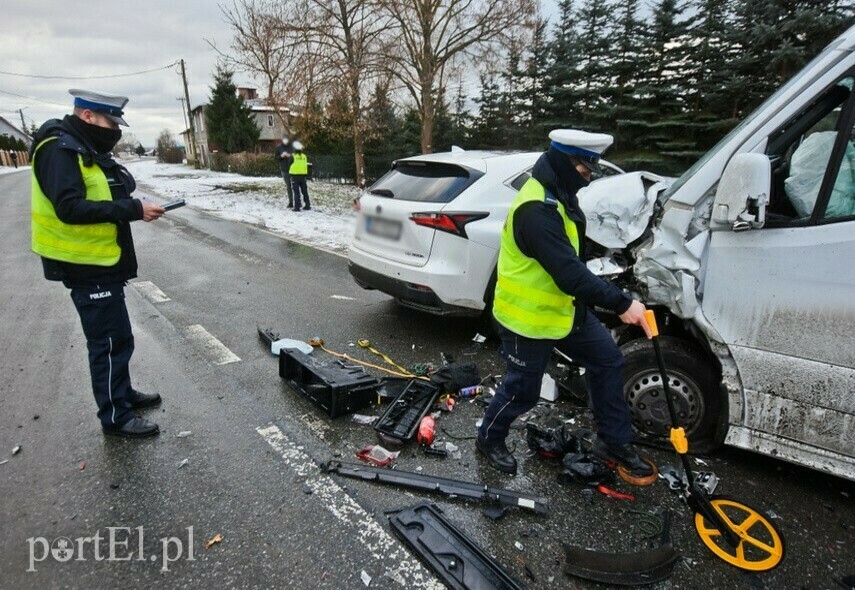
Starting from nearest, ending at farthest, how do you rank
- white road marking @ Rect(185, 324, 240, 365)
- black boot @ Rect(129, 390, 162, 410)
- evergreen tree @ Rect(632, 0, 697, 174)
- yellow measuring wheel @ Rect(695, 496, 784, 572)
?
yellow measuring wheel @ Rect(695, 496, 784, 572)
black boot @ Rect(129, 390, 162, 410)
white road marking @ Rect(185, 324, 240, 365)
evergreen tree @ Rect(632, 0, 697, 174)

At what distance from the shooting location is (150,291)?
623 cm

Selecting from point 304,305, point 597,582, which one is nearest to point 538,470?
point 597,582

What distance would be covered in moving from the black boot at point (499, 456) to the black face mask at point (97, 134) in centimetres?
292

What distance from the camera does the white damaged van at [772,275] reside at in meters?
2.42

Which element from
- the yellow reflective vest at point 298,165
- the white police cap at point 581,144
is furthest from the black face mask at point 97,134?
the yellow reflective vest at point 298,165

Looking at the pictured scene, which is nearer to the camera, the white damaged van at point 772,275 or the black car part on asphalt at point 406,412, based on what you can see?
the white damaged van at point 772,275

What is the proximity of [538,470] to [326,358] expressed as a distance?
2120mm

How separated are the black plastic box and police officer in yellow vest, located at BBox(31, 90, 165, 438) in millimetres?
1011

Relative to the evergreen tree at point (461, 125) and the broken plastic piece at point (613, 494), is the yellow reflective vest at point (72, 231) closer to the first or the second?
the broken plastic piece at point (613, 494)

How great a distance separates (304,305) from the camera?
575 cm

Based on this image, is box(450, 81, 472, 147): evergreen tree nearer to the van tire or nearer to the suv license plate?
the suv license plate

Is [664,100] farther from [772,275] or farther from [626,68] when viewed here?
[772,275]

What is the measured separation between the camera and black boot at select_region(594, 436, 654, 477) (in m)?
2.85

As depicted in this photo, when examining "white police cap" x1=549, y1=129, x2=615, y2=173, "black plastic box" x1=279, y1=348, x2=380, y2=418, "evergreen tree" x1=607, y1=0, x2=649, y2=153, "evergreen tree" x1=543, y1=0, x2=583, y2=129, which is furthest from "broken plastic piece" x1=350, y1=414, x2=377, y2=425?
"evergreen tree" x1=543, y1=0, x2=583, y2=129
